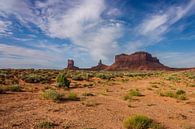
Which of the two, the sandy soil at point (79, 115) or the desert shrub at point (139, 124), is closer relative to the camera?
the desert shrub at point (139, 124)

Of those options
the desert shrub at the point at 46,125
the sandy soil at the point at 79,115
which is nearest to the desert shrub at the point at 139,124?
the sandy soil at the point at 79,115

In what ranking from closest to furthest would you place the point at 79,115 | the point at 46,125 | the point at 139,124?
the point at 46,125, the point at 139,124, the point at 79,115

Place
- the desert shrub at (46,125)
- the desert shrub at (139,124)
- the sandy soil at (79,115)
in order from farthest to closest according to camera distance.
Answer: the sandy soil at (79,115) → the desert shrub at (139,124) → the desert shrub at (46,125)

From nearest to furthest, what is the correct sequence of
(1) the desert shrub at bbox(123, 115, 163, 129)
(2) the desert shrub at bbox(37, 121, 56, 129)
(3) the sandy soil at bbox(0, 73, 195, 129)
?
(2) the desert shrub at bbox(37, 121, 56, 129)
(1) the desert shrub at bbox(123, 115, 163, 129)
(3) the sandy soil at bbox(0, 73, 195, 129)

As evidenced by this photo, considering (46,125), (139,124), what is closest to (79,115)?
(46,125)

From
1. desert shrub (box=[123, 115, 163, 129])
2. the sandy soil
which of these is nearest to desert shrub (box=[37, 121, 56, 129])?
the sandy soil

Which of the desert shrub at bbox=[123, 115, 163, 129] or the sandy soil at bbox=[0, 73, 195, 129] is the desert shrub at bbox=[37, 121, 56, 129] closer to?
the sandy soil at bbox=[0, 73, 195, 129]

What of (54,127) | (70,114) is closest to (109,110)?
(70,114)

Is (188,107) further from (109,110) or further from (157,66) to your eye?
(157,66)

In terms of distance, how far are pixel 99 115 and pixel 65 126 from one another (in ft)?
7.93

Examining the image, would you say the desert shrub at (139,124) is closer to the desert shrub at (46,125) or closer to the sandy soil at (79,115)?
the sandy soil at (79,115)

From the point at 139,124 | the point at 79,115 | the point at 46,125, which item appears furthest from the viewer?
the point at 79,115

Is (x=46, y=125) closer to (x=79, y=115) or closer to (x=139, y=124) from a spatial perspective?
(x=79, y=115)

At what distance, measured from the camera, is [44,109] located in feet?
38.0
